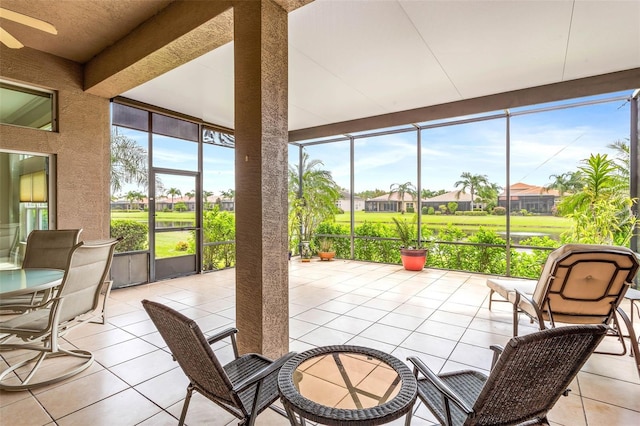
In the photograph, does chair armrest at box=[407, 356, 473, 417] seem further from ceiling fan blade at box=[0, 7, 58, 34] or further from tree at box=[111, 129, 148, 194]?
tree at box=[111, 129, 148, 194]

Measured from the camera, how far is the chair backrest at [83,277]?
2316 millimetres

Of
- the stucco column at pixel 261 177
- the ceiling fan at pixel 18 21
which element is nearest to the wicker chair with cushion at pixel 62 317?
the stucco column at pixel 261 177

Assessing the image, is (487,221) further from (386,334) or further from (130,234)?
(130,234)

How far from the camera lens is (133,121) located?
524 centimetres

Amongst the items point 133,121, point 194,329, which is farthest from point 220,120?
point 194,329

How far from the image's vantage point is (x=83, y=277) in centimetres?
245

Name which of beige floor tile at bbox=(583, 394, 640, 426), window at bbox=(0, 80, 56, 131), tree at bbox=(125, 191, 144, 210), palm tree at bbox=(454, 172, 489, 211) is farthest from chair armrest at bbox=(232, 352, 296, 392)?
palm tree at bbox=(454, 172, 489, 211)

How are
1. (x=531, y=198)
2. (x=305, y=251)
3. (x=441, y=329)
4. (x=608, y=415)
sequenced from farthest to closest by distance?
(x=305, y=251)
(x=531, y=198)
(x=441, y=329)
(x=608, y=415)

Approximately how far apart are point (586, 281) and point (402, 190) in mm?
4647

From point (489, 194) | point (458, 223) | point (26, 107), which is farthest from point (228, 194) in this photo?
point (489, 194)

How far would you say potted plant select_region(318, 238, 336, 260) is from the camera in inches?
309

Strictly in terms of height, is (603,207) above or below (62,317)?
above

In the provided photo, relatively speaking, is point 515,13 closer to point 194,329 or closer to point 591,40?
point 591,40

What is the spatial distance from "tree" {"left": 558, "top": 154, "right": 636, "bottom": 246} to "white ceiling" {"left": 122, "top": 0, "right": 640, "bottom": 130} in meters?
1.42
